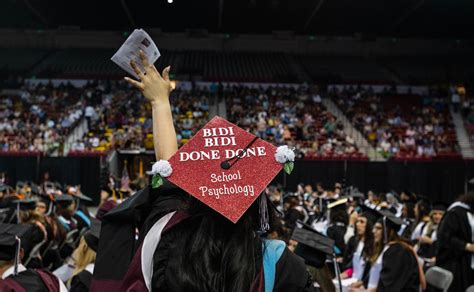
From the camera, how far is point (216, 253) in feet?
5.73

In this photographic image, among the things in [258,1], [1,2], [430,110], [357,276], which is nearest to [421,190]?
[430,110]

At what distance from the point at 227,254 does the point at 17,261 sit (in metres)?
1.59

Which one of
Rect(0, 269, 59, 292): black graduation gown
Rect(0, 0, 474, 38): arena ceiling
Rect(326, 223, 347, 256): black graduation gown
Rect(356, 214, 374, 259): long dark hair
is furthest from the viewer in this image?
Rect(0, 0, 474, 38): arena ceiling

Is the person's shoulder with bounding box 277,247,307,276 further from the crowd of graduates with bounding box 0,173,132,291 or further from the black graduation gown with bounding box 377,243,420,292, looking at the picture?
the black graduation gown with bounding box 377,243,420,292

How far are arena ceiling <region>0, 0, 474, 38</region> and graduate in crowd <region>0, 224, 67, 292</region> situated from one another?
64.8 ft

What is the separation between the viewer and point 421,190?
22.2 m

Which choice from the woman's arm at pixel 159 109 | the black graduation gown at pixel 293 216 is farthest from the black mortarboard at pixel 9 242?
the black graduation gown at pixel 293 216

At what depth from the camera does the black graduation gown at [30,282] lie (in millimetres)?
2674

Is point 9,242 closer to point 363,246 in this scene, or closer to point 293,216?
point 363,246

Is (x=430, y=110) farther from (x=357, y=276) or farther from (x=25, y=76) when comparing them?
(x=357, y=276)

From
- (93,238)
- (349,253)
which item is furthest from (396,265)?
(349,253)

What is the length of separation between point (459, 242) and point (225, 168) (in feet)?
17.1

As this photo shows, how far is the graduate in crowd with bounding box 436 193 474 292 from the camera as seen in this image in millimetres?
6305

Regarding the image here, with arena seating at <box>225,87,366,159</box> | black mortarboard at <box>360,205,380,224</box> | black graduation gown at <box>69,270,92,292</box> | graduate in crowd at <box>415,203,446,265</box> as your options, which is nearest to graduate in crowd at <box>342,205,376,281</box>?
black mortarboard at <box>360,205,380,224</box>
